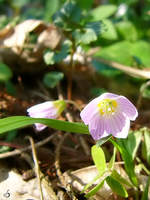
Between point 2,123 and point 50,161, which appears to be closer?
point 2,123

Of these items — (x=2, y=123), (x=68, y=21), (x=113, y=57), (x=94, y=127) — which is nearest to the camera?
(x=2, y=123)

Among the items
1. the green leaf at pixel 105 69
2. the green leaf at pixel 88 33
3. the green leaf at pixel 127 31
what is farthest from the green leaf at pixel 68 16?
the green leaf at pixel 127 31

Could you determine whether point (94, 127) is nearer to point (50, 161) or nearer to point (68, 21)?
point (50, 161)

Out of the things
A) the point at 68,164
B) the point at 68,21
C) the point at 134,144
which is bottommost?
the point at 68,164

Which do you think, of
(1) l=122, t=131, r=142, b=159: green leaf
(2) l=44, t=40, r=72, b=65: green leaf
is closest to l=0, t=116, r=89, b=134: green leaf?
(1) l=122, t=131, r=142, b=159: green leaf

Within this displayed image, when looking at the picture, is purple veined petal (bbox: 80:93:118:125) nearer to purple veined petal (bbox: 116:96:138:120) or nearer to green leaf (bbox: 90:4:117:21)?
purple veined petal (bbox: 116:96:138:120)

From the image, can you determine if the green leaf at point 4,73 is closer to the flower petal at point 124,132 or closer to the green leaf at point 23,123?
the green leaf at point 23,123

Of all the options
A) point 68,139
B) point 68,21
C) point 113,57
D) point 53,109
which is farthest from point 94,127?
point 113,57

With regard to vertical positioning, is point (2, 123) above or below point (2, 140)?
above
